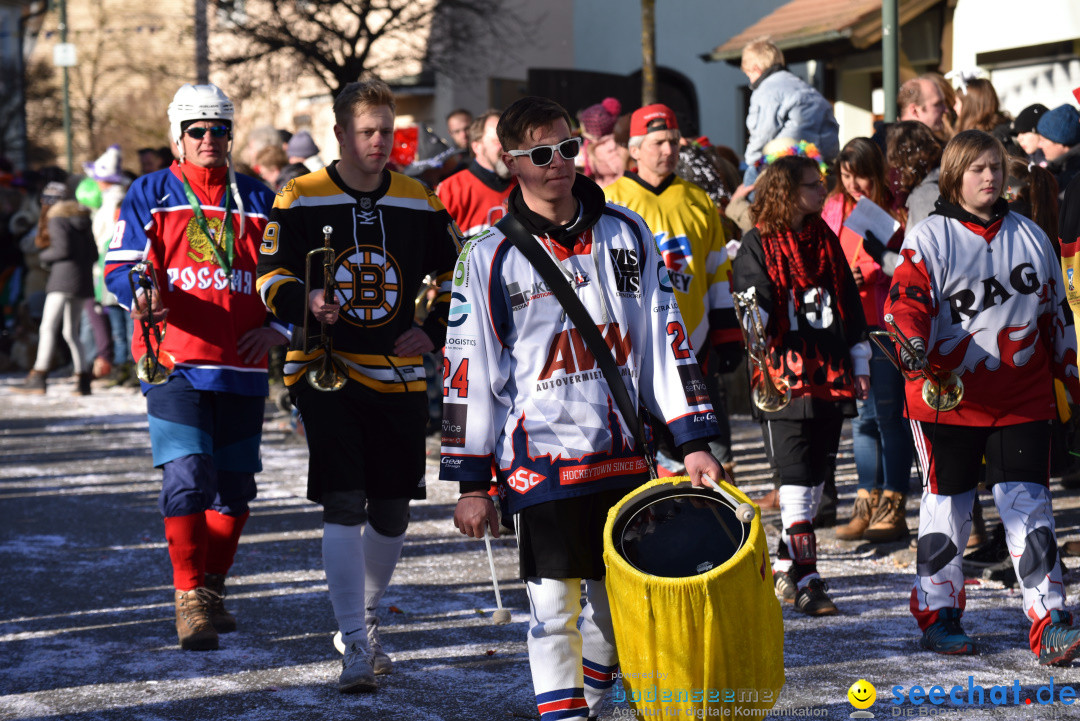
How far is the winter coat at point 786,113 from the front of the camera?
9.75 metres

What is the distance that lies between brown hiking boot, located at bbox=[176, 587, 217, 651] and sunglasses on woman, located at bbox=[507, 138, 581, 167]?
282 cm

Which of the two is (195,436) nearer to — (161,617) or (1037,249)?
(161,617)

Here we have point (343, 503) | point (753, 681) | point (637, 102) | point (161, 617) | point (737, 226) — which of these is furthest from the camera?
point (637, 102)

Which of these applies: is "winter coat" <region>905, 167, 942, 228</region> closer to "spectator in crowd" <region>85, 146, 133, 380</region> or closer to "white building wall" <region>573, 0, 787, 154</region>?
"spectator in crowd" <region>85, 146, 133, 380</region>

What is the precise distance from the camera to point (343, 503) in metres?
5.27

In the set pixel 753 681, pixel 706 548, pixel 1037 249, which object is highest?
pixel 1037 249

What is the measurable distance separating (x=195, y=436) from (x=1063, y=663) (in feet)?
12.0

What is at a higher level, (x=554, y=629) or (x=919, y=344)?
(x=919, y=344)

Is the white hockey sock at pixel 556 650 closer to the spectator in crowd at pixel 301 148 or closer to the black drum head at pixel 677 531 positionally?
the black drum head at pixel 677 531

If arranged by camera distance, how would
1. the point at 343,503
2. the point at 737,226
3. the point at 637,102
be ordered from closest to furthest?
the point at 343,503 < the point at 737,226 < the point at 637,102

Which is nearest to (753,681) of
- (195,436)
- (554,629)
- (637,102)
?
(554,629)

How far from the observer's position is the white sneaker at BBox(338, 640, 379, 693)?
17.1ft

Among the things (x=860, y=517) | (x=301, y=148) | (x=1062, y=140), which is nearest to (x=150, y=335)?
(x=860, y=517)

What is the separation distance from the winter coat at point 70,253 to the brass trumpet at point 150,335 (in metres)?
9.15
